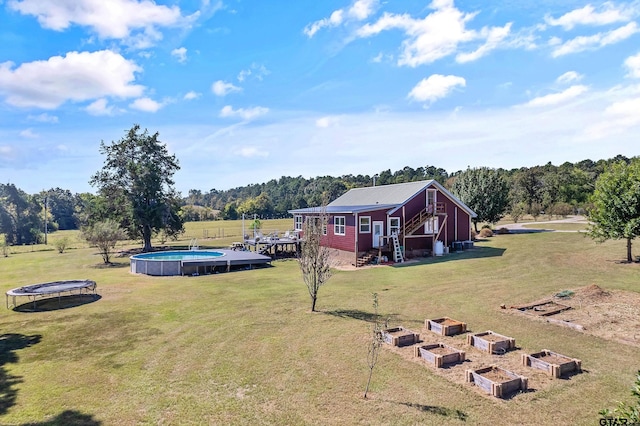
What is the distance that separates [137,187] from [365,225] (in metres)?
23.6

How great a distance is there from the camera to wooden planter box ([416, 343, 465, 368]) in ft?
27.8

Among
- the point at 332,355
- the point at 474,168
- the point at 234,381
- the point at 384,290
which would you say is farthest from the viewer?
the point at 474,168

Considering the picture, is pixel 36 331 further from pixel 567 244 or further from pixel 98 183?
pixel 567 244

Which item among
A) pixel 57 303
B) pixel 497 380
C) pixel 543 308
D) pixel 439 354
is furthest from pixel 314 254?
pixel 57 303

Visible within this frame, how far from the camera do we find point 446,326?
1050cm

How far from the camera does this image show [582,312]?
12156mm

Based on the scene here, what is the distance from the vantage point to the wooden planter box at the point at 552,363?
7.90 m

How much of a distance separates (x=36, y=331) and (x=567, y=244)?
32.1 metres

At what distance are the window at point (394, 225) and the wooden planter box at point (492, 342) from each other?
16616 mm

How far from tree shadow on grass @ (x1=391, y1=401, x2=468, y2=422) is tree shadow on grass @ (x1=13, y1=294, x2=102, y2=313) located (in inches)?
546

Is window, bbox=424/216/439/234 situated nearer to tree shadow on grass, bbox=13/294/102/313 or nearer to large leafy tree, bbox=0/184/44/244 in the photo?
tree shadow on grass, bbox=13/294/102/313

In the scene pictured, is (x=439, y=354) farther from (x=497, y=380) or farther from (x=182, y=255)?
(x=182, y=255)

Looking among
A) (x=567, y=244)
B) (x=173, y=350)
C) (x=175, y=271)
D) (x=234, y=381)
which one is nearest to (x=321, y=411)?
(x=234, y=381)

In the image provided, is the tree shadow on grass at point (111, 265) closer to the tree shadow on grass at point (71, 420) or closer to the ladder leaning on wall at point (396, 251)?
the ladder leaning on wall at point (396, 251)
